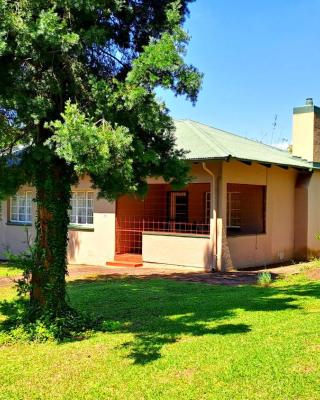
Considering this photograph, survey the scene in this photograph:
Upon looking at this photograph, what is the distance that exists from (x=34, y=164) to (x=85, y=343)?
2706 millimetres

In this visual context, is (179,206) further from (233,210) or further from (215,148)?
(215,148)

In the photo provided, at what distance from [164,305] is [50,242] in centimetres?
315

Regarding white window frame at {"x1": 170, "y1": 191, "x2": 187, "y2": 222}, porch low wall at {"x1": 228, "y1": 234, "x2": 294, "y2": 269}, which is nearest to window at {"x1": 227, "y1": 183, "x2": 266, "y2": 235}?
porch low wall at {"x1": 228, "y1": 234, "x2": 294, "y2": 269}

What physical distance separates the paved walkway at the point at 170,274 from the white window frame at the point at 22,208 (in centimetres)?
393

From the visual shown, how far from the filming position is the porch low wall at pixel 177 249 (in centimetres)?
1578

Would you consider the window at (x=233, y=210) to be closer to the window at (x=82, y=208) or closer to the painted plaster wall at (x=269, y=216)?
the painted plaster wall at (x=269, y=216)

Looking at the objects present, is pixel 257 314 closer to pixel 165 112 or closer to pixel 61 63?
pixel 165 112

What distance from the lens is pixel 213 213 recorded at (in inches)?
613

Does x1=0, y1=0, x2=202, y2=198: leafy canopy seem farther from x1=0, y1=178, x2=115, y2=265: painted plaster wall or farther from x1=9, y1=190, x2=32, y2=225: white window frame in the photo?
x1=9, y1=190, x2=32, y2=225: white window frame

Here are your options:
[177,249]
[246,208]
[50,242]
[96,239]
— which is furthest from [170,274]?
[50,242]

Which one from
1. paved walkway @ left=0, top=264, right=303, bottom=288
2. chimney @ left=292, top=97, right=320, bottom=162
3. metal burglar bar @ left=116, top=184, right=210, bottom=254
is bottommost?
paved walkway @ left=0, top=264, right=303, bottom=288

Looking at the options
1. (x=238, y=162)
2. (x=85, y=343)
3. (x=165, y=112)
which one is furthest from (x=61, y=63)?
(x=238, y=162)

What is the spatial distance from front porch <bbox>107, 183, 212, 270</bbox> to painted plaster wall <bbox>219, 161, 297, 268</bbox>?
1191mm

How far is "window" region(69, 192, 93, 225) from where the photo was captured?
727 inches
